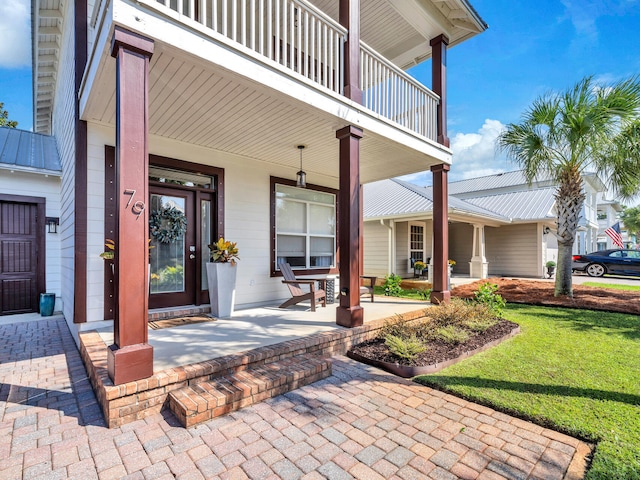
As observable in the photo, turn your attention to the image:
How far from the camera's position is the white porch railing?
5.19 meters

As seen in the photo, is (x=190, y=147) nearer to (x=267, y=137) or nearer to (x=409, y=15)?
(x=267, y=137)

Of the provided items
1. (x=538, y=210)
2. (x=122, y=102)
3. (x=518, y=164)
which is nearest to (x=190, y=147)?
(x=122, y=102)

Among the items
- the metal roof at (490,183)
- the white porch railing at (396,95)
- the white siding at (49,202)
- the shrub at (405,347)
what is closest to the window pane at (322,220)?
the white porch railing at (396,95)

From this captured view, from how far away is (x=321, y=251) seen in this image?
754 cm

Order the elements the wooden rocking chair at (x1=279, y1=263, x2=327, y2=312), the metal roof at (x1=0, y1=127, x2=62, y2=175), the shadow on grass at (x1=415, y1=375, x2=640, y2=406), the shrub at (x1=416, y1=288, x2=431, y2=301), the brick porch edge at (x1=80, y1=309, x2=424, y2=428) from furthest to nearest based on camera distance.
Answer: the shrub at (x1=416, y1=288, x2=431, y2=301) < the metal roof at (x1=0, y1=127, x2=62, y2=175) < the wooden rocking chair at (x1=279, y1=263, x2=327, y2=312) < the shadow on grass at (x1=415, y1=375, x2=640, y2=406) < the brick porch edge at (x1=80, y1=309, x2=424, y2=428)

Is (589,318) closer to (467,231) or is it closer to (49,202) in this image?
(467,231)

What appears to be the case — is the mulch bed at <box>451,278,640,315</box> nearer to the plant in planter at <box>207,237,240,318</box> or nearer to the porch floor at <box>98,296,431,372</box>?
the porch floor at <box>98,296,431,372</box>

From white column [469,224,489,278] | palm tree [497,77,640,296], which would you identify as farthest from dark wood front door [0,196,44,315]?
white column [469,224,489,278]

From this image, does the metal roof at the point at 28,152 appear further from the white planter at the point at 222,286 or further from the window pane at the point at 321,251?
the window pane at the point at 321,251

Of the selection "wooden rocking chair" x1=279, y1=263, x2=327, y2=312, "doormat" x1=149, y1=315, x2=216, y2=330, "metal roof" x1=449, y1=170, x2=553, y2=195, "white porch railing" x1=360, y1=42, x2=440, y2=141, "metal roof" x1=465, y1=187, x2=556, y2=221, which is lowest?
"doormat" x1=149, y1=315, x2=216, y2=330

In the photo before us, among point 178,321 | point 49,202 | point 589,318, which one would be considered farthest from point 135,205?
point 589,318

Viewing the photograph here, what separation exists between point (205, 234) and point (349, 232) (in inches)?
105

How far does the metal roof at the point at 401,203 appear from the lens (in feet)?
35.8

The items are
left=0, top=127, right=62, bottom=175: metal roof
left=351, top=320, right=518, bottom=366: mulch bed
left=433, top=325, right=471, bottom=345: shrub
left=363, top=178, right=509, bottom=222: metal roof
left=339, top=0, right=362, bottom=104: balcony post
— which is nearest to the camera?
left=351, top=320, right=518, bottom=366: mulch bed
